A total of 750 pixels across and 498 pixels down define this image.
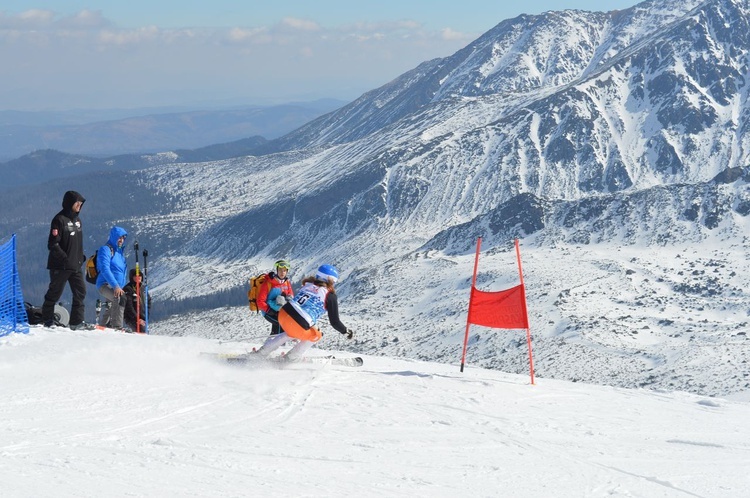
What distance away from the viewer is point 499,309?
19.6 meters

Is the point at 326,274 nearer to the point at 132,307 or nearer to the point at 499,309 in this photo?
the point at 499,309

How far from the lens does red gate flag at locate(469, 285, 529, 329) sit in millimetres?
19172

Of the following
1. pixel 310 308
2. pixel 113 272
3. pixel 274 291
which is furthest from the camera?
pixel 113 272

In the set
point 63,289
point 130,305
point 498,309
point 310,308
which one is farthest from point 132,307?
point 498,309

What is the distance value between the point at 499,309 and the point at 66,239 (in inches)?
402

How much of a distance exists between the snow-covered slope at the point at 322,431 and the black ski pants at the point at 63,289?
1.23 metres

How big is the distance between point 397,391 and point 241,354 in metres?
3.75

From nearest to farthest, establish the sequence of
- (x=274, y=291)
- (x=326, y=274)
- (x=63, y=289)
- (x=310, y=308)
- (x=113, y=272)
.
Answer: (x=310, y=308), (x=326, y=274), (x=274, y=291), (x=63, y=289), (x=113, y=272)

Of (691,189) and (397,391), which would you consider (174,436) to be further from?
(691,189)

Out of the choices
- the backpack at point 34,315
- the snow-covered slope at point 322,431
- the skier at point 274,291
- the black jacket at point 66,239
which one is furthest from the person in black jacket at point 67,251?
the skier at point 274,291

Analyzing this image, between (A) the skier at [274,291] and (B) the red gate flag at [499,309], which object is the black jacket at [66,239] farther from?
(B) the red gate flag at [499,309]

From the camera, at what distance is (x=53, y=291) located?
19.1m

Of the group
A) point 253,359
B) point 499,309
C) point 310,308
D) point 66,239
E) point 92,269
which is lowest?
point 253,359

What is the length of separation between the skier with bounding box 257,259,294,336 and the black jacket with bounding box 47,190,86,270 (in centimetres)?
459
